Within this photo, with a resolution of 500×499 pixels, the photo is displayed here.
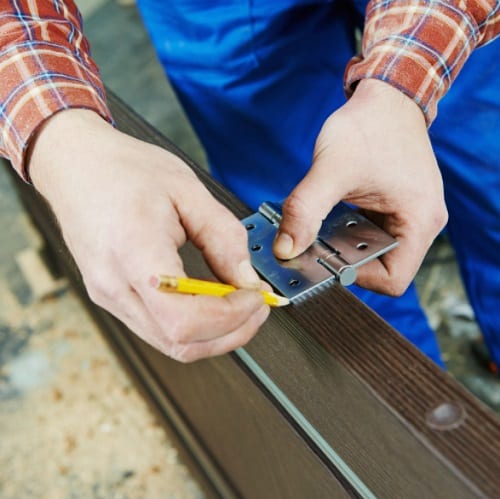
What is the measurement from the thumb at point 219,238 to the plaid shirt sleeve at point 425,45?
249 mm

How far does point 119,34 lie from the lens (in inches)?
98.6

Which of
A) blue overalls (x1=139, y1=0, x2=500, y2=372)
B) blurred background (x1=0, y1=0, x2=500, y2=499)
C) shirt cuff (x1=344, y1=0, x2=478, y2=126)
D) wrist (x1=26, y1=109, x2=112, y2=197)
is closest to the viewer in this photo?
wrist (x1=26, y1=109, x2=112, y2=197)

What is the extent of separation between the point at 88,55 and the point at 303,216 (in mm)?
291

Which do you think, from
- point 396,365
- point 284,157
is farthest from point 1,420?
point 396,365

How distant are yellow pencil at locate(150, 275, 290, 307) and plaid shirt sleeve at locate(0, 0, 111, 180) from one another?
8.3 inches

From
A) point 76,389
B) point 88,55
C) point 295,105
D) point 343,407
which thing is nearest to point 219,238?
point 343,407

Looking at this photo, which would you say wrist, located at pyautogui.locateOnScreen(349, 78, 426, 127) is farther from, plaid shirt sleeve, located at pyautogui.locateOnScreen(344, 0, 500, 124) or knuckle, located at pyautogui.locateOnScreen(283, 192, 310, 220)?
knuckle, located at pyautogui.locateOnScreen(283, 192, 310, 220)

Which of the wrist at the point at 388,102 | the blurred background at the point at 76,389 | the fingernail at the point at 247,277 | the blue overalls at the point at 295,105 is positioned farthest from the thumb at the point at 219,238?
the blurred background at the point at 76,389

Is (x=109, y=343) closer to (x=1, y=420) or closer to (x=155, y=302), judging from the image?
(x=1, y=420)

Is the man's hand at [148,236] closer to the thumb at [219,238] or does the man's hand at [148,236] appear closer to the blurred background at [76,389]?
the thumb at [219,238]

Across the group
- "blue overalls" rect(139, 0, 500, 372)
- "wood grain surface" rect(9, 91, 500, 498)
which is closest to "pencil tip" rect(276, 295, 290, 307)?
"wood grain surface" rect(9, 91, 500, 498)

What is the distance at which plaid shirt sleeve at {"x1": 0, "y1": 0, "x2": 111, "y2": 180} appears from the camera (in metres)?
0.51

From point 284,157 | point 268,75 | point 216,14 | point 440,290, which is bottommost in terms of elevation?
point 440,290

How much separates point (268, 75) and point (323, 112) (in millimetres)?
116
